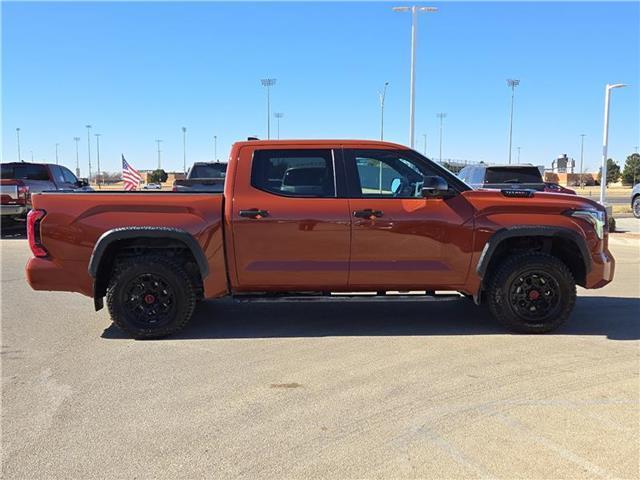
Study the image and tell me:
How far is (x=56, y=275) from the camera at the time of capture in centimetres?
554

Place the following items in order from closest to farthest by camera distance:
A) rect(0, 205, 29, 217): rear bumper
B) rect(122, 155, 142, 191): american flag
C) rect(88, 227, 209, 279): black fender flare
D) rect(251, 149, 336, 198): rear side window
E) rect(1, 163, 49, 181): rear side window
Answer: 1. rect(88, 227, 209, 279): black fender flare
2. rect(251, 149, 336, 198): rear side window
3. rect(0, 205, 29, 217): rear bumper
4. rect(1, 163, 49, 181): rear side window
5. rect(122, 155, 142, 191): american flag

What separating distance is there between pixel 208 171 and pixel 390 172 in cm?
973

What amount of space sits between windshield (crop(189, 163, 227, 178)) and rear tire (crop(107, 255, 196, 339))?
9.21 metres

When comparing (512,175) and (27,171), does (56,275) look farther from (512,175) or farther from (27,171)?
(512,175)

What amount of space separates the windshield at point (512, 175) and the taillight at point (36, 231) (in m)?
11.8

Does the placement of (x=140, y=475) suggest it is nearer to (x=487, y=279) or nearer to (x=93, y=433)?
(x=93, y=433)

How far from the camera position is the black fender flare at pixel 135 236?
213 inches

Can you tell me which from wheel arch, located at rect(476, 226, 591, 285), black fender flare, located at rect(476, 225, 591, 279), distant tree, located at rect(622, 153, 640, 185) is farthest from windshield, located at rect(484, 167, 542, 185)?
distant tree, located at rect(622, 153, 640, 185)

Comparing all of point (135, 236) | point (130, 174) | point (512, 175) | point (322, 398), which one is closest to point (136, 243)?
point (135, 236)

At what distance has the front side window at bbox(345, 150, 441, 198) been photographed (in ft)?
18.7

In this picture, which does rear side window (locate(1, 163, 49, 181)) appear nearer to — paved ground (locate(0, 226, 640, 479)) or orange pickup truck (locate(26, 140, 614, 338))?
paved ground (locate(0, 226, 640, 479))

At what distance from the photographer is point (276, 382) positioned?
4480 mm

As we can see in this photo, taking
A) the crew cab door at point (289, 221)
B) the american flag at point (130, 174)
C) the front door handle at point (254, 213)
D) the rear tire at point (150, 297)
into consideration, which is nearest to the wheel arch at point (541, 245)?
the crew cab door at point (289, 221)

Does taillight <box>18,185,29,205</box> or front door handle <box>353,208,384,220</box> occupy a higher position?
front door handle <box>353,208,384,220</box>
